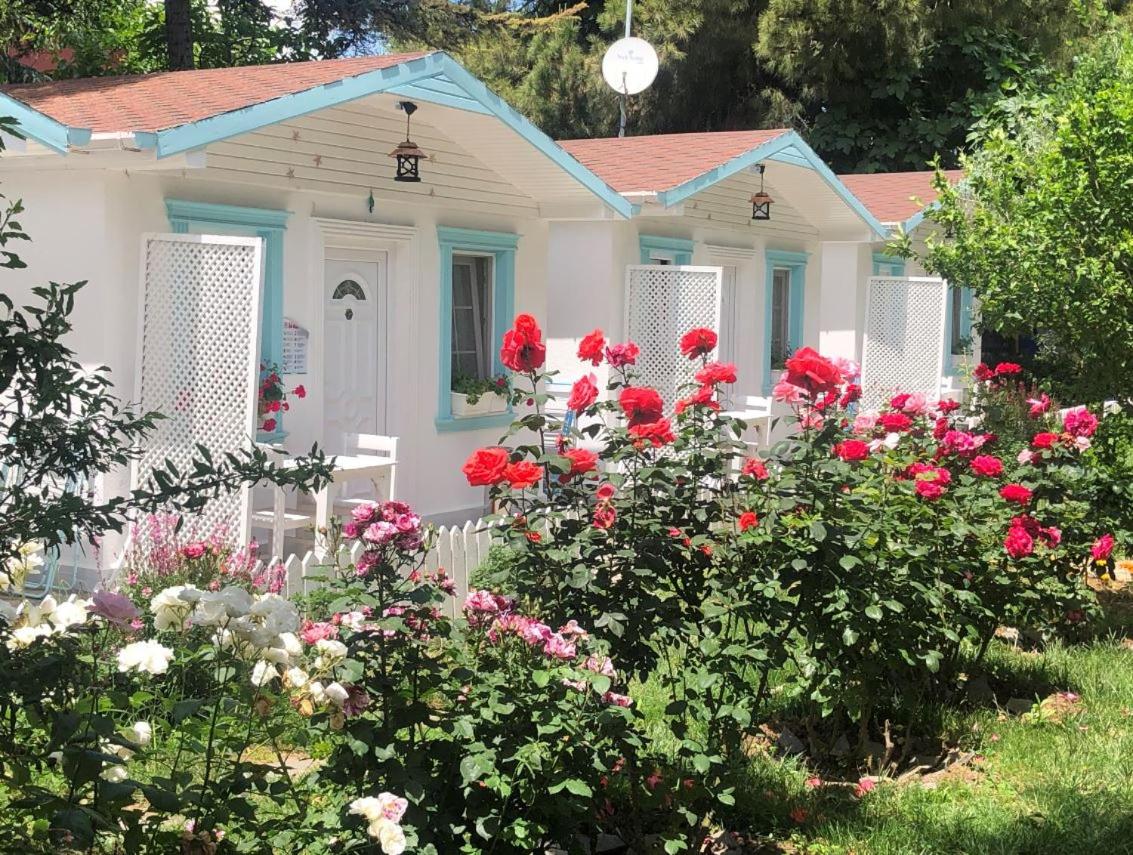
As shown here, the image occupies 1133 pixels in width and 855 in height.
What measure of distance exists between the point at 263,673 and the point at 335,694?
18 centimetres

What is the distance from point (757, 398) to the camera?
1492 centimetres

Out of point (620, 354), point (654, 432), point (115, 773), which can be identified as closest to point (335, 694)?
point (115, 773)

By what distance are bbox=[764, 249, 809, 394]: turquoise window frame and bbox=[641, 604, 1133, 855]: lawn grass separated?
9766mm

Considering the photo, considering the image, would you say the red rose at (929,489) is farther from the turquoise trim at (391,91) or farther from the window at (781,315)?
the window at (781,315)

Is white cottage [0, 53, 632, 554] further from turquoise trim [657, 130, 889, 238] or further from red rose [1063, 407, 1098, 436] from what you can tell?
red rose [1063, 407, 1098, 436]

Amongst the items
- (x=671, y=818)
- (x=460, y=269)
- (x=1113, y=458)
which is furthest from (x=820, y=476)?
(x=460, y=269)

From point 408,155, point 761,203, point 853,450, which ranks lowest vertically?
point 853,450

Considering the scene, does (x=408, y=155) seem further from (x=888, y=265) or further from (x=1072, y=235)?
(x=888, y=265)

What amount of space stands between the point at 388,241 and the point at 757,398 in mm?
5632

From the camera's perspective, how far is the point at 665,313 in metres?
12.7

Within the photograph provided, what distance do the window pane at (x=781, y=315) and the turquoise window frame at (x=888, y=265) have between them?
64.9 inches

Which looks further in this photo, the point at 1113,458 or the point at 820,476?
the point at 1113,458

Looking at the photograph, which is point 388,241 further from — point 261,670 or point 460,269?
point 261,670

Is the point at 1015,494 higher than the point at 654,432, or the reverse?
the point at 654,432
